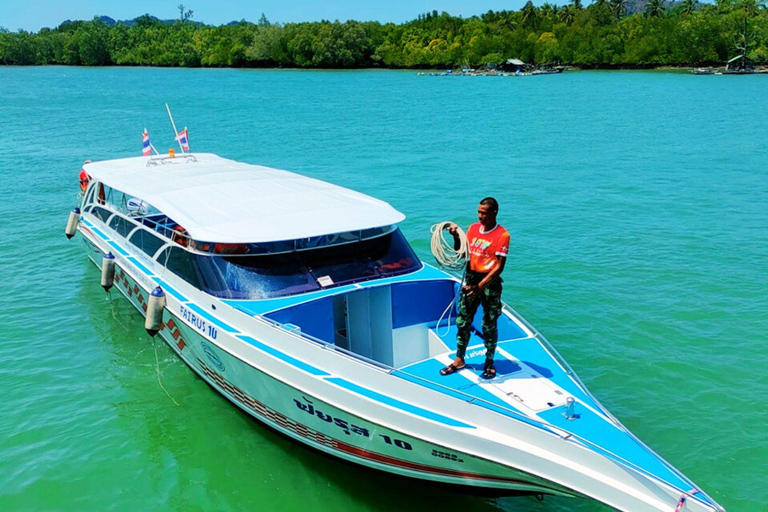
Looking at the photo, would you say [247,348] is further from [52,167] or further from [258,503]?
[52,167]

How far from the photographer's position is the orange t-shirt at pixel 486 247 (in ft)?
20.7

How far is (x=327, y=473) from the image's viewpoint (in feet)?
23.4

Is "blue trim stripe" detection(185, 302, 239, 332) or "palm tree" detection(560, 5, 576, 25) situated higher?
"palm tree" detection(560, 5, 576, 25)

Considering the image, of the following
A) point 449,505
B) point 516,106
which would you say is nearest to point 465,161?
point 449,505

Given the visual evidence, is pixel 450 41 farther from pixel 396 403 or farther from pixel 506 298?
pixel 396 403

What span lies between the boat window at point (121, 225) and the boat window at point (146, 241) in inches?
13.5

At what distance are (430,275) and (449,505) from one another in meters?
2.81

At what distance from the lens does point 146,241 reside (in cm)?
980

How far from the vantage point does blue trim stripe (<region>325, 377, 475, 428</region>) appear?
5687mm

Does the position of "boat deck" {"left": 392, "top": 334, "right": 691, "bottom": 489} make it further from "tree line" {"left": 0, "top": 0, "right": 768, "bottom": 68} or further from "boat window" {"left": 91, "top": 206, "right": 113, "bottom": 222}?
"tree line" {"left": 0, "top": 0, "right": 768, "bottom": 68}

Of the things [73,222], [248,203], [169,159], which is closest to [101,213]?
[73,222]

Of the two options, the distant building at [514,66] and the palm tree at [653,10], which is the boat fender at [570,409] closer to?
the distant building at [514,66]

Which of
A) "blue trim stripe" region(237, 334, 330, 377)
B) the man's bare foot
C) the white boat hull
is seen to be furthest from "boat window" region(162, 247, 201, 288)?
the man's bare foot

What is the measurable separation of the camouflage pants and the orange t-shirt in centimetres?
12
